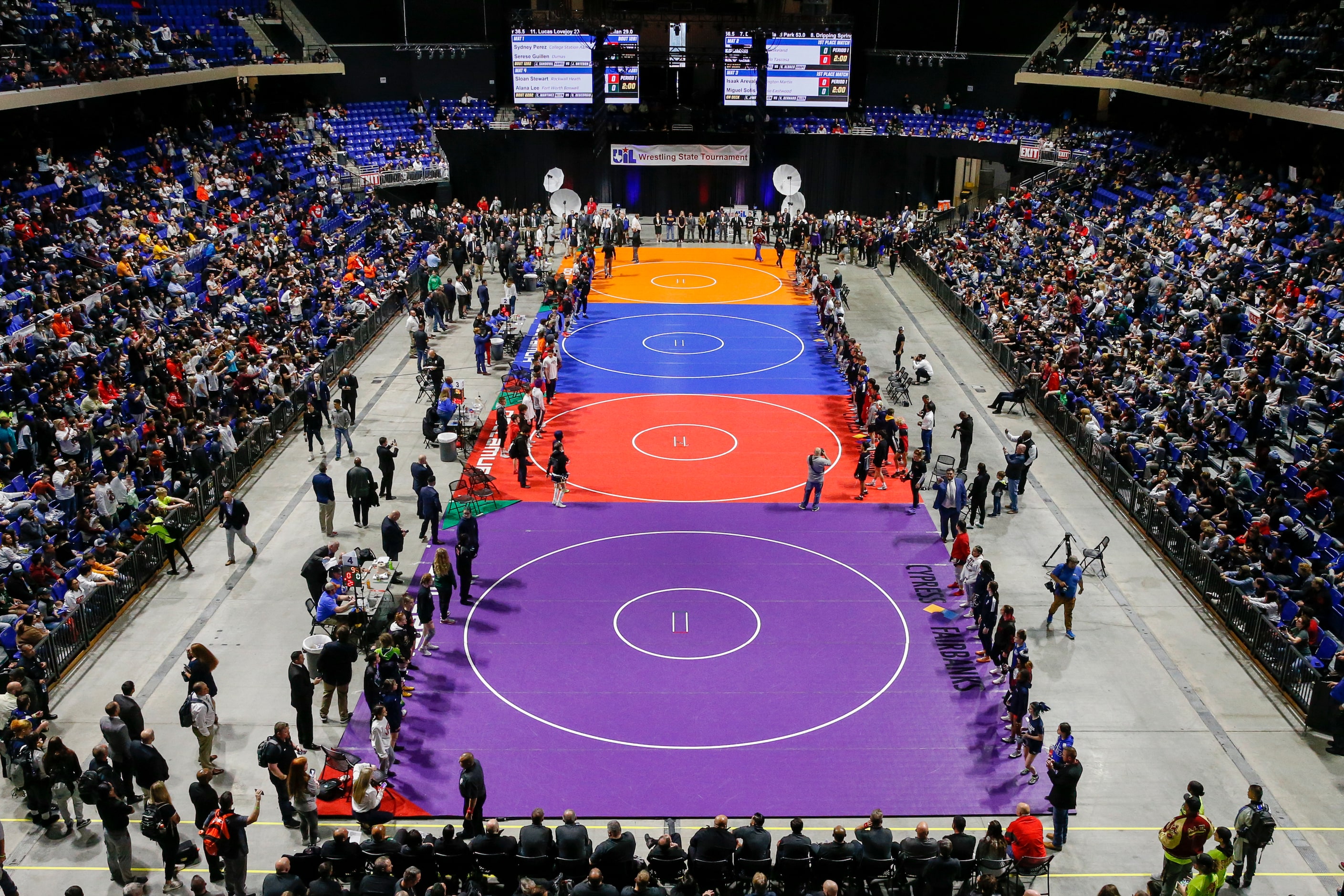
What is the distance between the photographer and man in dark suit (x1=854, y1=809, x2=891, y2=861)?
1416 centimetres

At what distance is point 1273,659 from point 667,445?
15793 mm

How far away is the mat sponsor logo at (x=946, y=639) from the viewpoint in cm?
2005

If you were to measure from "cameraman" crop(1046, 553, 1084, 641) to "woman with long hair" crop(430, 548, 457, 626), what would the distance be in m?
11.4

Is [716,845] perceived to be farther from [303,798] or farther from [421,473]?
[421,473]

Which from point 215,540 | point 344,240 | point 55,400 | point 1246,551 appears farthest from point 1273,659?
point 344,240

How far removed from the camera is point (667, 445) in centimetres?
3081

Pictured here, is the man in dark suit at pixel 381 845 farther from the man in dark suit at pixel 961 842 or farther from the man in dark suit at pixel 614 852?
the man in dark suit at pixel 961 842

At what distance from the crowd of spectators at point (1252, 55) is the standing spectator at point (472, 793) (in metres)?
32.9

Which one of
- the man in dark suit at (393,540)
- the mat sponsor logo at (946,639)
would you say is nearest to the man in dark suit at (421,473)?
the man in dark suit at (393,540)

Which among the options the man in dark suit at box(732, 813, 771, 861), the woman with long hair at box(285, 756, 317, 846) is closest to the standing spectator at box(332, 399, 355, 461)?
the woman with long hair at box(285, 756, 317, 846)

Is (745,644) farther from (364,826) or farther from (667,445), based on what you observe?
(667,445)

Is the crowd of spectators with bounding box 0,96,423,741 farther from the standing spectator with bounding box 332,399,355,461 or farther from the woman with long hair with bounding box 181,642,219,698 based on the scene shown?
the woman with long hair with bounding box 181,642,219,698

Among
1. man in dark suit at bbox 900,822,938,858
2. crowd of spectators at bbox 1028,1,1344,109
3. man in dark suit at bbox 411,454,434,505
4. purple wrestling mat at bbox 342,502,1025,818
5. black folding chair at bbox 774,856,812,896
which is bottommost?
purple wrestling mat at bbox 342,502,1025,818

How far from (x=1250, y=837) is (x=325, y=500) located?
18425 millimetres
